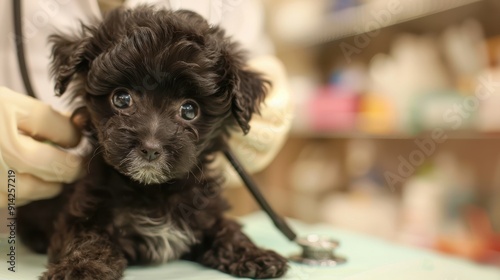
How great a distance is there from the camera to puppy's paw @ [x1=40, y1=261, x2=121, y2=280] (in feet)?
3.94

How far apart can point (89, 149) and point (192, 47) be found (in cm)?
54

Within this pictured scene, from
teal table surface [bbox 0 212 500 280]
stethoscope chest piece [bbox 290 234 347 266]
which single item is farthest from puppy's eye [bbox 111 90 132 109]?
stethoscope chest piece [bbox 290 234 347 266]

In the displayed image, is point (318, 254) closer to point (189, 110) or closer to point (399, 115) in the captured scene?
point (189, 110)

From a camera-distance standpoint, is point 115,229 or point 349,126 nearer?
point 115,229

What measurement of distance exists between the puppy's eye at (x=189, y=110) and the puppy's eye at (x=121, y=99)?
0.50ft

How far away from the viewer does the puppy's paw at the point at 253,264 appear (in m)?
1.45

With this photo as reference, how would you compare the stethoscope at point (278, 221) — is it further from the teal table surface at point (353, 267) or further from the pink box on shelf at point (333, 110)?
the pink box on shelf at point (333, 110)

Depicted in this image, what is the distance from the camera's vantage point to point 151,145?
124 cm

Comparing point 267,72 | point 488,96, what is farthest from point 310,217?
point 267,72

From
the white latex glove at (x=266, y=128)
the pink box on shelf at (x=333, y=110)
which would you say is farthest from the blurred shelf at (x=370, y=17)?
the white latex glove at (x=266, y=128)

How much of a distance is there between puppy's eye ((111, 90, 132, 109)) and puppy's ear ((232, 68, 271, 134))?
31 cm

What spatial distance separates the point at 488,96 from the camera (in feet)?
8.95

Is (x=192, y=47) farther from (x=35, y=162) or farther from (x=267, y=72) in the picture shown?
(x=267, y=72)

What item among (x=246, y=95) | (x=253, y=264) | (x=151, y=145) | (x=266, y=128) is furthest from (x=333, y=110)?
(x=151, y=145)
